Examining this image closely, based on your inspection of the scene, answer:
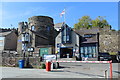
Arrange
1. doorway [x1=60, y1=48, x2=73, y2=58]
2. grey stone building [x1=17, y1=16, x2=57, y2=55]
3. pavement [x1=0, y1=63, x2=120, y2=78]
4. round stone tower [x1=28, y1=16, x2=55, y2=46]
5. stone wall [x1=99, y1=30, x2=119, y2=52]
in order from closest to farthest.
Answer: pavement [x1=0, y1=63, x2=120, y2=78]
doorway [x1=60, y1=48, x2=73, y2=58]
grey stone building [x1=17, y1=16, x2=57, y2=55]
stone wall [x1=99, y1=30, x2=119, y2=52]
round stone tower [x1=28, y1=16, x2=55, y2=46]

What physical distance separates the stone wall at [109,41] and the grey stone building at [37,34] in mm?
15591

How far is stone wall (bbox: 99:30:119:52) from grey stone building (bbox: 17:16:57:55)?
1559 centimetres

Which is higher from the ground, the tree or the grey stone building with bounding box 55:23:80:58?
the tree

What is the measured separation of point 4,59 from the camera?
949 inches

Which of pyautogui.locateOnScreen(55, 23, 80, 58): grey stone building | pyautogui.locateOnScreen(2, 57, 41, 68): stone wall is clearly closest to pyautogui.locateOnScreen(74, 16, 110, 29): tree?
pyautogui.locateOnScreen(55, 23, 80, 58): grey stone building

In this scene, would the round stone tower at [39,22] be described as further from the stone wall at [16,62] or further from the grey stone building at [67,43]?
the stone wall at [16,62]

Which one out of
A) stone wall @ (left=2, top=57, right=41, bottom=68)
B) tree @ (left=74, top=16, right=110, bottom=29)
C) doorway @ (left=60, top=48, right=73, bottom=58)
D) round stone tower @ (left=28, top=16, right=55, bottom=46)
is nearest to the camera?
stone wall @ (left=2, top=57, right=41, bottom=68)

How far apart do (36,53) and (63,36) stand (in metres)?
7.99

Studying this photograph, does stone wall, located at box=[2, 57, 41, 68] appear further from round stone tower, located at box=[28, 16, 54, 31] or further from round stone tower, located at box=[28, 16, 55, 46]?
round stone tower, located at box=[28, 16, 54, 31]

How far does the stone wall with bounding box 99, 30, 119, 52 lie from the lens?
52.2m

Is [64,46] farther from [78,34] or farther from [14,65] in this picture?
[14,65]

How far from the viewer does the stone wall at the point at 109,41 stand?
52.2m

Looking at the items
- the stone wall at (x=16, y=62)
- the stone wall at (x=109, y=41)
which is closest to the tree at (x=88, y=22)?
the stone wall at (x=109, y=41)

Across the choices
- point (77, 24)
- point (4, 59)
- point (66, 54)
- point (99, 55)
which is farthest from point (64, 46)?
point (77, 24)
